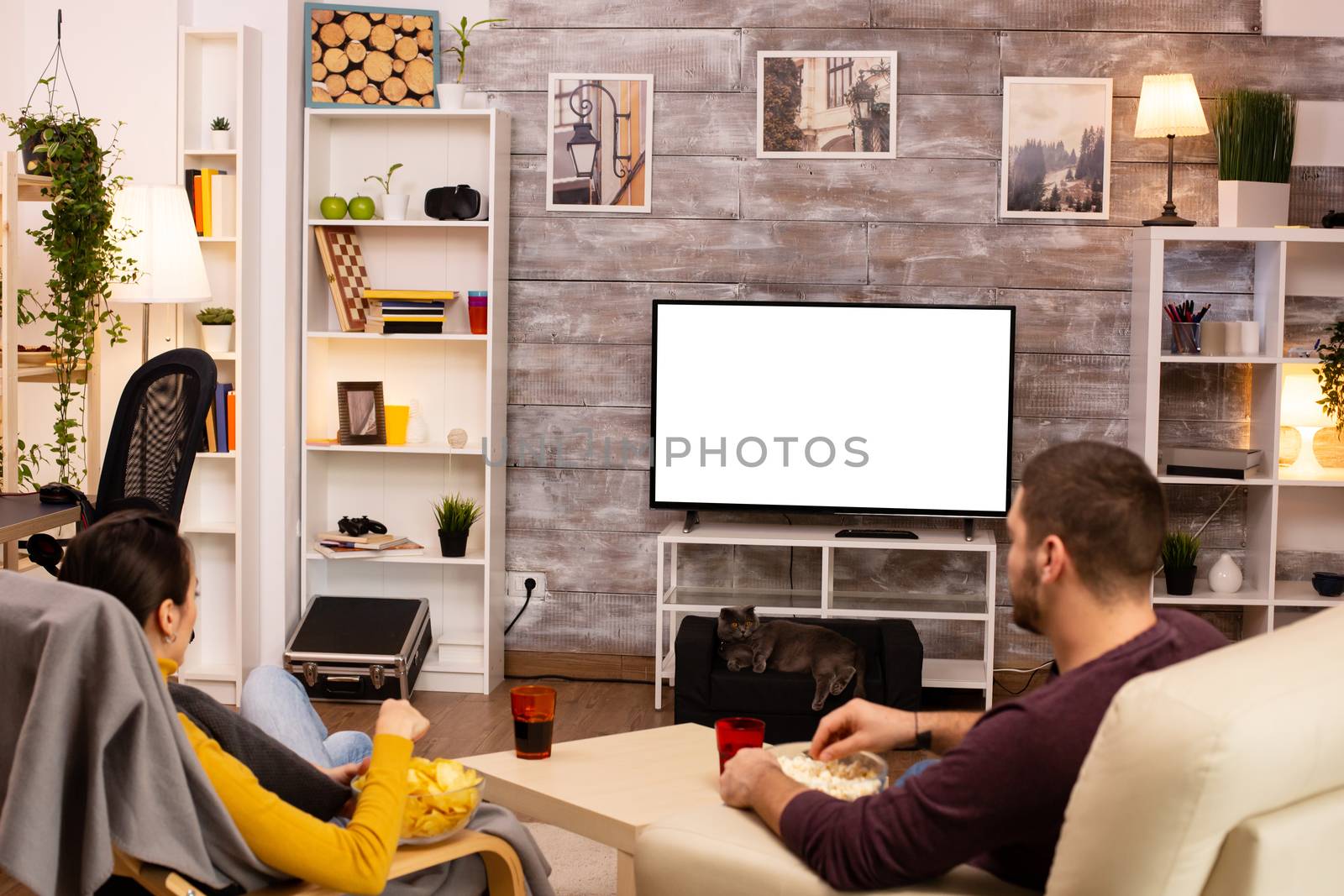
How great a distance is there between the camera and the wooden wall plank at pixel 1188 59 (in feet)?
14.8

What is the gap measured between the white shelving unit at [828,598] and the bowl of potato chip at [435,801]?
253cm

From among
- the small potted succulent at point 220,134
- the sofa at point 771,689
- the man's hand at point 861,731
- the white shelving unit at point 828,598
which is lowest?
the sofa at point 771,689

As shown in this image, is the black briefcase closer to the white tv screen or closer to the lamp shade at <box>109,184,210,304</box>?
the white tv screen

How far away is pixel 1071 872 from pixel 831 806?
13.3 inches

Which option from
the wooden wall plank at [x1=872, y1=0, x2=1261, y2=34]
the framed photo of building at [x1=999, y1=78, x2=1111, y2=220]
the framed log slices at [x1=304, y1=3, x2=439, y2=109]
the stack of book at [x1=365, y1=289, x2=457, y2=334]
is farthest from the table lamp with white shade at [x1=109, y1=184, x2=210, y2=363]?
the framed photo of building at [x1=999, y1=78, x2=1111, y2=220]

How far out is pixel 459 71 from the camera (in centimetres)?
471

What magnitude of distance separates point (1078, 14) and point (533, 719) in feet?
11.2

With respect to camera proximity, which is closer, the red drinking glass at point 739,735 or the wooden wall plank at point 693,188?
the red drinking glass at point 739,735

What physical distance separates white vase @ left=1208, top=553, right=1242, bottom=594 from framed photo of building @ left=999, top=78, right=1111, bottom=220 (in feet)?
4.15

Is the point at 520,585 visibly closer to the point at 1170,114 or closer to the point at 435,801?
the point at 1170,114

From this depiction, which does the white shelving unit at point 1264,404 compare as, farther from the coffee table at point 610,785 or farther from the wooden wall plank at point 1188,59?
the coffee table at point 610,785

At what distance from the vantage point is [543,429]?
481cm

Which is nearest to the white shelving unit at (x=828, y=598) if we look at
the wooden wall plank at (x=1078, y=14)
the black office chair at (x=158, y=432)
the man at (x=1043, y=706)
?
Result: the black office chair at (x=158, y=432)

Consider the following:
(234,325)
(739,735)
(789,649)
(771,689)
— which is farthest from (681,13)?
(739,735)
